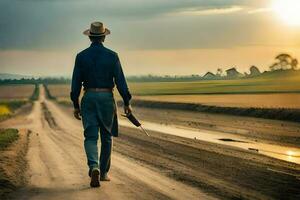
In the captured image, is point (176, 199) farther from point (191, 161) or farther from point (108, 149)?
point (191, 161)

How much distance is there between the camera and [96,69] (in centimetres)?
966

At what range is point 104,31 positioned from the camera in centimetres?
978

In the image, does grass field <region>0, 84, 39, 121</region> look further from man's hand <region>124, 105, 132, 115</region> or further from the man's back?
the man's back

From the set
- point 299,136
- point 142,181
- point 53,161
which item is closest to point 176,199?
point 142,181

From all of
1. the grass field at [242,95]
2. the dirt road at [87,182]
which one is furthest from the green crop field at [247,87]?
the dirt road at [87,182]

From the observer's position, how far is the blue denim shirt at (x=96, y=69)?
966 cm

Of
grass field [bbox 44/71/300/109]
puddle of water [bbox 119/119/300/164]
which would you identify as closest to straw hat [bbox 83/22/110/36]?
puddle of water [bbox 119/119/300/164]

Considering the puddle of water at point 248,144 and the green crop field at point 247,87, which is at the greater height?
the green crop field at point 247,87

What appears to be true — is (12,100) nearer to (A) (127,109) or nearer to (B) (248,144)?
(B) (248,144)

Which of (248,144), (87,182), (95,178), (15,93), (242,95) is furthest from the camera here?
(15,93)

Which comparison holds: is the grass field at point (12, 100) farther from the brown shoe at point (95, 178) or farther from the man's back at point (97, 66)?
the brown shoe at point (95, 178)

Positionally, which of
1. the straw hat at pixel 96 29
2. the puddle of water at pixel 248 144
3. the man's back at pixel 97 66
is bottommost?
the puddle of water at pixel 248 144

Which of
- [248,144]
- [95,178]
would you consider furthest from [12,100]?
[95,178]

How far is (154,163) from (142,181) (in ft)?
8.92
